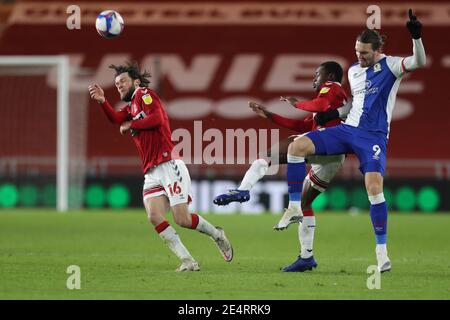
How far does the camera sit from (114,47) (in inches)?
1287

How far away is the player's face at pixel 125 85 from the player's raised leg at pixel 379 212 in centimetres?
256

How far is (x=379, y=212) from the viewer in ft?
31.0

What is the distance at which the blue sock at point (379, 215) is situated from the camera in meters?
9.45

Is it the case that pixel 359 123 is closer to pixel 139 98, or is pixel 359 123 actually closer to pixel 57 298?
pixel 139 98

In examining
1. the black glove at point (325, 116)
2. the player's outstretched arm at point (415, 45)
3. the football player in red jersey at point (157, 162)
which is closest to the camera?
the player's outstretched arm at point (415, 45)

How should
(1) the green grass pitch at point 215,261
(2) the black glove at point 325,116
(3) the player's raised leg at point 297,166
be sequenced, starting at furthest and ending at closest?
(2) the black glove at point 325,116 → (3) the player's raised leg at point 297,166 → (1) the green grass pitch at point 215,261

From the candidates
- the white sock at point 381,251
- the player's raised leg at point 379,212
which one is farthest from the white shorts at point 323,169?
the white sock at point 381,251

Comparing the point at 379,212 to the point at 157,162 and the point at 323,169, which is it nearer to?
the point at 323,169

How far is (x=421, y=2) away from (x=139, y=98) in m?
22.6

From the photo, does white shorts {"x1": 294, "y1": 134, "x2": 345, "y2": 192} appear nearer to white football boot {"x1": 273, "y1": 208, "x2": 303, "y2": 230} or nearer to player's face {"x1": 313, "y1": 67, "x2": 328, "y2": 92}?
player's face {"x1": 313, "y1": 67, "x2": 328, "y2": 92}

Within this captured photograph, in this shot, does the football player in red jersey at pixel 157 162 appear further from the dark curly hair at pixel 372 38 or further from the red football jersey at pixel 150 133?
the dark curly hair at pixel 372 38

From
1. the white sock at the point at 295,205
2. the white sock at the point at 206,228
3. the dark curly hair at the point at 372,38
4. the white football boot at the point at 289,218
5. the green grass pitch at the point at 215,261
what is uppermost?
the dark curly hair at the point at 372,38
